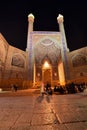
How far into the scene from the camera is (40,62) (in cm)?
1953

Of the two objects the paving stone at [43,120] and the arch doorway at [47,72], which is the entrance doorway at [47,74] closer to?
the arch doorway at [47,72]

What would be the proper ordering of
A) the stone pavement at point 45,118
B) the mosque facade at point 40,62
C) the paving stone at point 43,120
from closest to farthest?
the stone pavement at point 45,118
the paving stone at point 43,120
the mosque facade at point 40,62

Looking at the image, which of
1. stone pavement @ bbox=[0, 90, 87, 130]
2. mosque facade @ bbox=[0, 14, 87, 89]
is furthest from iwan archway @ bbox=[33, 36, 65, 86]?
stone pavement @ bbox=[0, 90, 87, 130]

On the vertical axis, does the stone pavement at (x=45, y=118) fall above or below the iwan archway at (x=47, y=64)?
below

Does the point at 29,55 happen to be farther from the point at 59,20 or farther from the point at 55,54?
the point at 59,20

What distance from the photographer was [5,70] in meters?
12.8

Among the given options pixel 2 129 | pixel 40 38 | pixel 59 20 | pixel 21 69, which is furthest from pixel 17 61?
pixel 2 129

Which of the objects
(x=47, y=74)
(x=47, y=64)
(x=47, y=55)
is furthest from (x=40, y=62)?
(x=47, y=74)

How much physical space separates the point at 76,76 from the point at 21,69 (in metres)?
8.54

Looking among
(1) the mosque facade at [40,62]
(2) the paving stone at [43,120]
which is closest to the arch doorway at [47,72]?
(1) the mosque facade at [40,62]

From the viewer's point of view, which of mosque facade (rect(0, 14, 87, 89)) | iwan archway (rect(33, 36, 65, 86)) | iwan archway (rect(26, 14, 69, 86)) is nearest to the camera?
mosque facade (rect(0, 14, 87, 89))

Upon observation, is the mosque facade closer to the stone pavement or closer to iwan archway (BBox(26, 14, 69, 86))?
iwan archway (BBox(26, 14, 69, 86))

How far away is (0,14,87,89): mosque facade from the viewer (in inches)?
512

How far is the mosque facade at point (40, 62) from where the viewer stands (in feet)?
42.7
